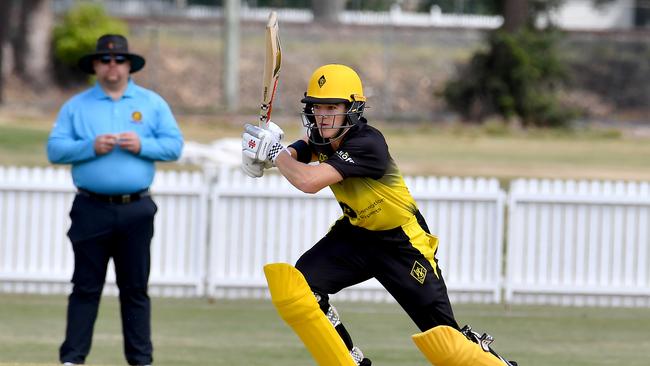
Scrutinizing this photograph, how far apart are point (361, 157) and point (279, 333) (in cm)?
409

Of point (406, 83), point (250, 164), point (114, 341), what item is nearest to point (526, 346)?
point (114, 341)

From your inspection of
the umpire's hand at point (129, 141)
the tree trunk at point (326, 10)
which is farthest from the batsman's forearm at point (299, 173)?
the tree trunk at point (326, 10)

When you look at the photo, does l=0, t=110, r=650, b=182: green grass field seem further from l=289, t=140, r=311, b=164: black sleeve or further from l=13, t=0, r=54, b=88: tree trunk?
l=289, t=140, r=311, b=164: black sleeve

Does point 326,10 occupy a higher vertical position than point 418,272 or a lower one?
higher

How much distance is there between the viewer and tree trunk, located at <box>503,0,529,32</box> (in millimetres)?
28469

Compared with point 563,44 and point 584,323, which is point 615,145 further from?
point 584,323

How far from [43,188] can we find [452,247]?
3.46 m

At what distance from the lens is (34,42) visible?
30.8 meters

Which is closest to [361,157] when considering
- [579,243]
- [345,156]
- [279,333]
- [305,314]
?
[345,156]

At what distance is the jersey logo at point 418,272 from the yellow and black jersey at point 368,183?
Answer: 0.21m

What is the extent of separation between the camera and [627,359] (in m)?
8.71

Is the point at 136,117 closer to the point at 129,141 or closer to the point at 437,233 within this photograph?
the point at 129,141

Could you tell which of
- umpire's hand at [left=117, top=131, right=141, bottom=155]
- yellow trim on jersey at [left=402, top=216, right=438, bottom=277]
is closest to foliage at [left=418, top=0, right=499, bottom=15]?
umpire's hand at [left=117, top=131, right=141, bottom=155]

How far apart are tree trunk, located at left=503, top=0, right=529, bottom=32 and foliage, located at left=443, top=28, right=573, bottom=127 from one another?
0.94ft
